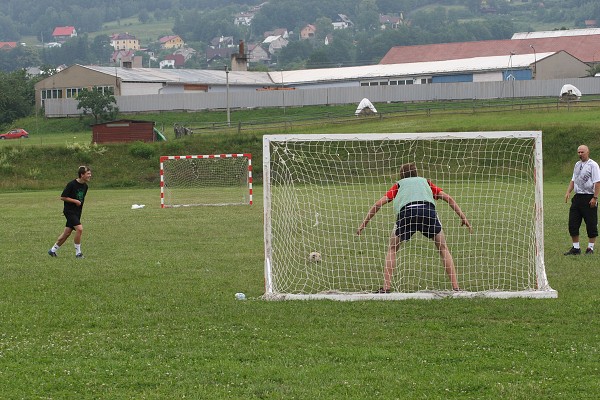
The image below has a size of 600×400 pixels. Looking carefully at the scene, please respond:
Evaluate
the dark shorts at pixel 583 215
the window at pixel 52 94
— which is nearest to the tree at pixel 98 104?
the window at pixel 52 94

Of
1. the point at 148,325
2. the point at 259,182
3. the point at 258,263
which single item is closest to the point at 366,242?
the point at 258,263

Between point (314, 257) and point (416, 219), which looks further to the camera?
point (314, 257)

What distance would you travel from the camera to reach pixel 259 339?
995 cm

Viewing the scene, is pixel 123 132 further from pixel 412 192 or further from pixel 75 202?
pixel 412 192

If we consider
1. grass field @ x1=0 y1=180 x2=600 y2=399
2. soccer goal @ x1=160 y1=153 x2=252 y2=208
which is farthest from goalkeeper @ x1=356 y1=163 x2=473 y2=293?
soccer goal @ x1=160 y1=153 x2=252 y2=208

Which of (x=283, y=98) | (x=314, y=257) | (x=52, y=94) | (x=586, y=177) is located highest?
(x=52, y=94)

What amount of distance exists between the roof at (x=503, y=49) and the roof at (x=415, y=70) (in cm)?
1368

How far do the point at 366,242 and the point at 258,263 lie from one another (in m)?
2.80

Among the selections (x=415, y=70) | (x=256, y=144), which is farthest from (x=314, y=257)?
(x=415, y=70)

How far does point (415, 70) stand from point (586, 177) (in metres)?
83.8

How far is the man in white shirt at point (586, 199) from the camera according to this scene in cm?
1598

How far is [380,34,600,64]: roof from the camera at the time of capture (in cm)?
11275

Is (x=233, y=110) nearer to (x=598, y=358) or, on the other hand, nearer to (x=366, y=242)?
(x=366, y=242)

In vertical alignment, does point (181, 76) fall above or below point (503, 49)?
below
